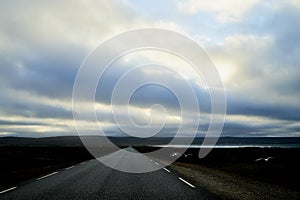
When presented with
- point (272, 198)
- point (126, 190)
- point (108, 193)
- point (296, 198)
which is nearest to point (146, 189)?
point (126, 190)


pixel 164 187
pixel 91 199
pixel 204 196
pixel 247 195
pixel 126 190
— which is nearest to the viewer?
A: pixel 91 199

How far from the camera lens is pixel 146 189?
11.1 metres

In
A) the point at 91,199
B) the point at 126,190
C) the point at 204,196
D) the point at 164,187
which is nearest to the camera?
the point at 91,199

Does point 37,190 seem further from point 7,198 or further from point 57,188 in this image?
point 7,198

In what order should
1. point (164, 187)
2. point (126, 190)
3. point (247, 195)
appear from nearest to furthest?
1. point (247, 195)
2. point (126, 190)
3. point (164, 187)

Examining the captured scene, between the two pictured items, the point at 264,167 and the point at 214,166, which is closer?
the point at 264,167

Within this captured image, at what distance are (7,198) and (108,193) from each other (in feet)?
9.18

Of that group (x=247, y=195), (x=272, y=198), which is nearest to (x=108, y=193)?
(x=247, y=195)

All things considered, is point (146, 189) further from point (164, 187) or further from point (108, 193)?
point (108, 193)

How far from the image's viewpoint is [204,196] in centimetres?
944

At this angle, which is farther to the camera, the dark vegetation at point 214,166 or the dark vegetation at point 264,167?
the dark vegetation at point 264,167

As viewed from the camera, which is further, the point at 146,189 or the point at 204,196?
the point at 146,189

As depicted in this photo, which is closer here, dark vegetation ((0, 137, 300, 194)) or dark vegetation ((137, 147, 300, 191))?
dark vegetation ((0, 137, 300, 194))

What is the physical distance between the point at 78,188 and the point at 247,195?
547 centimetres
